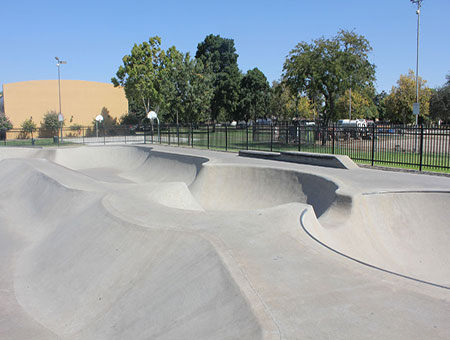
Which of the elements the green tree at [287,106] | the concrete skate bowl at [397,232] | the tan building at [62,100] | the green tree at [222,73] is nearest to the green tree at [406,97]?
the green tree at [287,106]

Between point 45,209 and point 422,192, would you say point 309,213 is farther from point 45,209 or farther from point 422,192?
point 45,209

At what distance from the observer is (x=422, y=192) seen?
985 cm

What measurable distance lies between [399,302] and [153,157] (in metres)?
20.3

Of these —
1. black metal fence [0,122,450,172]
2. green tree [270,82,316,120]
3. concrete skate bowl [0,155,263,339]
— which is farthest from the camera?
green tree [270,82,316,120]

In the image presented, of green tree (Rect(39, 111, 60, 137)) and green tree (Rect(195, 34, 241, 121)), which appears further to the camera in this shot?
green tree (Rect(195, 34, 241, 121))

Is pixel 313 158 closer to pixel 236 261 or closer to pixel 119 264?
pixel 119 264

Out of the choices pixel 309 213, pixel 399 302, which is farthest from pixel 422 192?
pixel 399 302

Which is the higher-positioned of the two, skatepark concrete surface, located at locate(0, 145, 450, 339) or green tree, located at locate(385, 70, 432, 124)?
green tree, located at locate(385, 70, 432, 124)

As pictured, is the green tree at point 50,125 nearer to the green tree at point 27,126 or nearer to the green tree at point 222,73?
the green tree at point 27,126

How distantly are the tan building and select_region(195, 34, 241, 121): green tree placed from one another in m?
15.5

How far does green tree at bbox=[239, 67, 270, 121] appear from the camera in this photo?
6291 centimetres

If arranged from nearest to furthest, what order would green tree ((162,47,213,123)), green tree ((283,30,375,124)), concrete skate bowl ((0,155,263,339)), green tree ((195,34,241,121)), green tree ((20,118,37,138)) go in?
1. concrete skate bowl ((0,155,263,339))
2. green tree ((283,30,375,124))
3. green tree ((162,47,213,123))
4. green tree ((20,118,37,138))
5. green tree ((195,34,241,121))

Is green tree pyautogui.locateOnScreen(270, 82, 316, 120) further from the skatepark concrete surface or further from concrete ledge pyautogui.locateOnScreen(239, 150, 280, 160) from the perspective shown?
the skatepark concrete surface

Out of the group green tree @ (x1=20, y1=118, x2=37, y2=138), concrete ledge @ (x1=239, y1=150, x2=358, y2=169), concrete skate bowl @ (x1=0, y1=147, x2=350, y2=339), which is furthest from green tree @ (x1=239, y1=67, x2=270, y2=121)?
concrete skate bowl @ (x1=0, y1=147, x2=350, y2=339)
